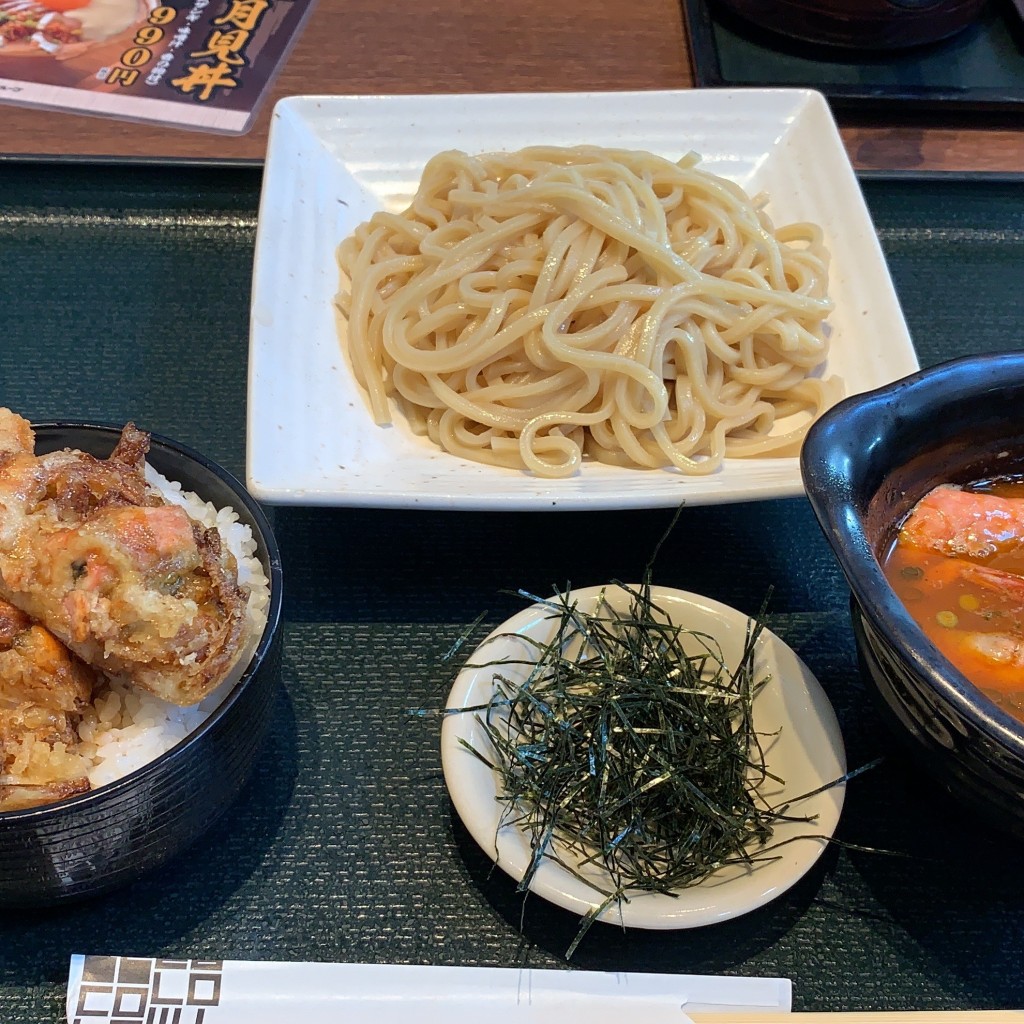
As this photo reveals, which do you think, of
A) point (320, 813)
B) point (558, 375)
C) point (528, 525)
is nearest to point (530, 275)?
point (558, 375)

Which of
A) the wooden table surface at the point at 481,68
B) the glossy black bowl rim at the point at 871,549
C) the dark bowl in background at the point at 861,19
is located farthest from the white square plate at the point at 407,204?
the dark bowl in background at the point at 861,19

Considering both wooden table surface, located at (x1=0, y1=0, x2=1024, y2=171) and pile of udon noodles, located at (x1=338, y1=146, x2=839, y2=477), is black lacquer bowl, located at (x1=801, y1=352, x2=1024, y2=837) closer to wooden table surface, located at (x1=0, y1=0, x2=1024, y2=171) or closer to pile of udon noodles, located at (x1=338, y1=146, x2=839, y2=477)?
pile of udon noodles, located at (x1=338, y1=146, x2=839, y2=477)

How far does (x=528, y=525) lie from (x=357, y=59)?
184cm

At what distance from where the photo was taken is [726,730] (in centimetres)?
136

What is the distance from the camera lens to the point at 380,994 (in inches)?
44.6

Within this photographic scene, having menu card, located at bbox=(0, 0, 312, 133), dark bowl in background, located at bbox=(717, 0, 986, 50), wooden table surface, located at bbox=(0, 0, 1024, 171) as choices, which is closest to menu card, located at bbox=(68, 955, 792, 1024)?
wooden table surface, located at bbox=(0, 0, 1024, 171)

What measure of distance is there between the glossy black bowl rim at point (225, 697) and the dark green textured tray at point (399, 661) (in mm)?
345

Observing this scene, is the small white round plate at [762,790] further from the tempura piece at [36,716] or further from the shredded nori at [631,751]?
the tempura piece at [36,716]

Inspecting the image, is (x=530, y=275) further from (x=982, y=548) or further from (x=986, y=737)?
(x=986, y=737)

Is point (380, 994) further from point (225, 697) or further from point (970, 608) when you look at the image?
point (970, 608)

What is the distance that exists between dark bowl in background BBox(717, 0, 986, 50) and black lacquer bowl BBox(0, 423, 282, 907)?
7.49ft

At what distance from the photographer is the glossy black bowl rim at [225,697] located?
968 mm

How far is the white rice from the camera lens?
1.09 metres

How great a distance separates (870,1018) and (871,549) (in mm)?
569
